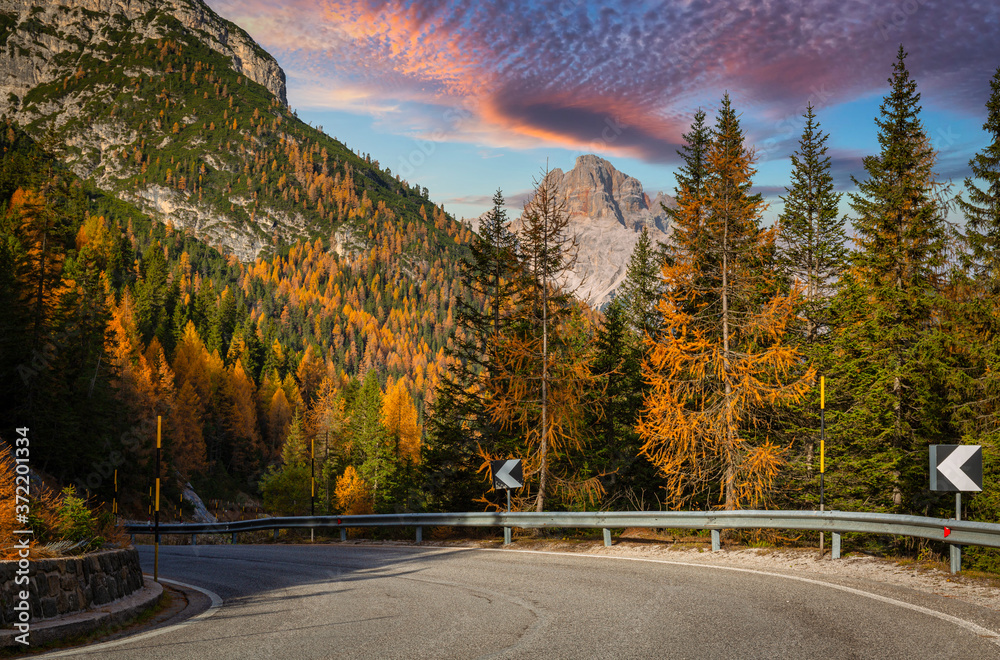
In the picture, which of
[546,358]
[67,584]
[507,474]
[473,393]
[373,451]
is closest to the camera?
[67,584]

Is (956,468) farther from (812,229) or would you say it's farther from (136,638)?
(812,229)

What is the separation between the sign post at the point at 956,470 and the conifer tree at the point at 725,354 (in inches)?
324

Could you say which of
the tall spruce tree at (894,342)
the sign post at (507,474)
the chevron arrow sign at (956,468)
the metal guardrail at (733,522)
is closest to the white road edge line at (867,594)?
the metal guardrail at (733,522)

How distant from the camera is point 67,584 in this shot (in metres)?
7.29

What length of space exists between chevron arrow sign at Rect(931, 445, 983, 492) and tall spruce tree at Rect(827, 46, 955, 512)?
1262 cm

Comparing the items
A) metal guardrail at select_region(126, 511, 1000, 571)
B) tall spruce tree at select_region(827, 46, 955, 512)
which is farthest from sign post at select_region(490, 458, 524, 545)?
tall spruce tree at select_region(827, 46, 955, 512)

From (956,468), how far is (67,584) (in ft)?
34.4

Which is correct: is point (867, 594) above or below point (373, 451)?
above

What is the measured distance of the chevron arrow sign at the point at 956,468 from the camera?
8.60 metres

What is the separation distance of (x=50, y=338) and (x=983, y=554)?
4662 cm

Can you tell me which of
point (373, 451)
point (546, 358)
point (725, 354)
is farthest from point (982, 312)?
point (373, 451)

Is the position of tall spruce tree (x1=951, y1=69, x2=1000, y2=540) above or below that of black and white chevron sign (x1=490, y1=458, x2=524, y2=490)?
above

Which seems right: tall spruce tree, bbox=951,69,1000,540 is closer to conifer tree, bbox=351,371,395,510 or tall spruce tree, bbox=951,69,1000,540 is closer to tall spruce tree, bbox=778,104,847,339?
tall spruce tree, bbox=778,104,847,339

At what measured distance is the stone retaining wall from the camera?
6.49 metres
